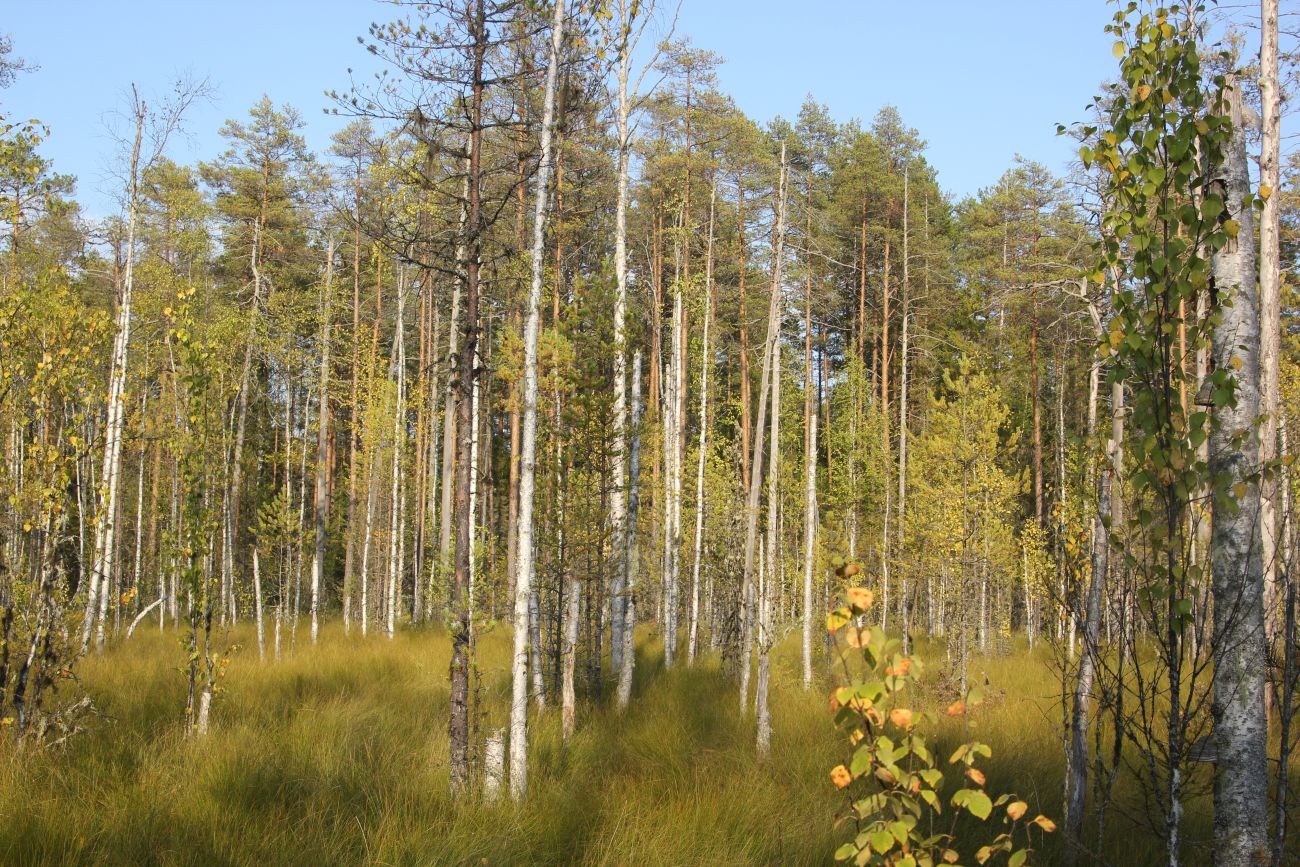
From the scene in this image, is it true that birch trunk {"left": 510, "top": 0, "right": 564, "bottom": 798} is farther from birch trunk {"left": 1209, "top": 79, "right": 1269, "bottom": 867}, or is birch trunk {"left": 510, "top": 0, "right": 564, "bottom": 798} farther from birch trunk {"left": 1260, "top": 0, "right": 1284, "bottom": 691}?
birch trunk {"left": 1260, "top": 0, "right": 1284, "bottom": 691}

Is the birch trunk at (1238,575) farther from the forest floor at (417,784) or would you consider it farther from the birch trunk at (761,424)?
the birch trunk at (761,424)

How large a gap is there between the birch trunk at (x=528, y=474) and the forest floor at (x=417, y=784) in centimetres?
46

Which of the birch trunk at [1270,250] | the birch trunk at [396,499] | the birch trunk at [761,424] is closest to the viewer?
the birch trunk at [761,424]

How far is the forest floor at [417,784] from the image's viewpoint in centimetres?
468

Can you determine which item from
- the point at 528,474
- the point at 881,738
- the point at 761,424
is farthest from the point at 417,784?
the point at 881,738

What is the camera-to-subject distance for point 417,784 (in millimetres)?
6020

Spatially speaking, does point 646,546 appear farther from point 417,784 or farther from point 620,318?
point 417,784

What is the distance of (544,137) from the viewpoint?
6141 millimetres

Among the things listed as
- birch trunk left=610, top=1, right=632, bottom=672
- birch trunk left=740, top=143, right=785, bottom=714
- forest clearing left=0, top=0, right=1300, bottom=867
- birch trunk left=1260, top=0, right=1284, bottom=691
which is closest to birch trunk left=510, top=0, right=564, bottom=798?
forest clearing left=0, top=0, right=1300, bottom=867

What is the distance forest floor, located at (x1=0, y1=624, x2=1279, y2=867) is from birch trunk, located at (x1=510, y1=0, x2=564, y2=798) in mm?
460

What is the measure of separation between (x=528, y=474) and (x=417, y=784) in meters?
2.54

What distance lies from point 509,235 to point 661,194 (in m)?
3.63

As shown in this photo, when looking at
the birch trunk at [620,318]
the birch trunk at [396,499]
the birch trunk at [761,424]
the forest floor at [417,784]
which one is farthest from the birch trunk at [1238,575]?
the birch trunk at [396,499]

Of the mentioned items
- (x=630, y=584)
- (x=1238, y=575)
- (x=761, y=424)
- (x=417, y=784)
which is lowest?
(x=417, y=784)
